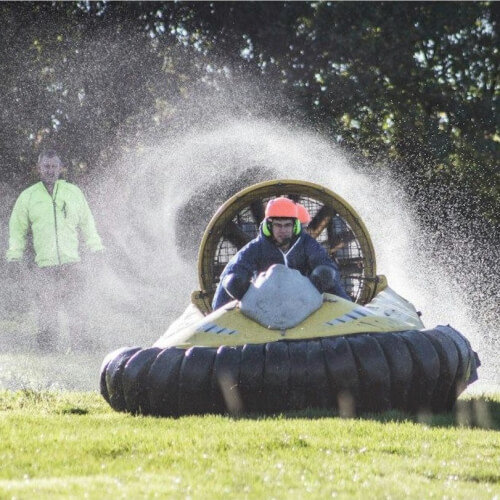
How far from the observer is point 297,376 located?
15.3 feet

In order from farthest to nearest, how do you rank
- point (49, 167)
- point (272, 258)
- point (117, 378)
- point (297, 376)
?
point (49, 167) < point (272, 258) < point (117, 378) < point (297, 376)

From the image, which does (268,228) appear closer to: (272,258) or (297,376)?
(272,258)

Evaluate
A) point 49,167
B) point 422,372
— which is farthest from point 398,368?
point 49,167

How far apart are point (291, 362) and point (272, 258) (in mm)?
1233

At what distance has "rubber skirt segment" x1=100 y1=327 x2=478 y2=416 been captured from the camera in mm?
4656

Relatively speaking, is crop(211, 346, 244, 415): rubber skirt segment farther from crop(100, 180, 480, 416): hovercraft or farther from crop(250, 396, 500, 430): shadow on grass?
crop(250, 396, 500, 430): shadow on grass

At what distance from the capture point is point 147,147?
43.9 ft

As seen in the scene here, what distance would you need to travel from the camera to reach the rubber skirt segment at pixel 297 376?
4656 millimetres

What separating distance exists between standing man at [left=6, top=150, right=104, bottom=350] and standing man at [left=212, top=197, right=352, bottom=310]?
3.25m

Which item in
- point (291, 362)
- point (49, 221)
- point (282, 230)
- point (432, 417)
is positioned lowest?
point (432, 417)

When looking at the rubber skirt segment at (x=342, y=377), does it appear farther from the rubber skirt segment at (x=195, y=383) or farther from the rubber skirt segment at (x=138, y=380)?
the rubber skirt segment at (x=138, y=380)

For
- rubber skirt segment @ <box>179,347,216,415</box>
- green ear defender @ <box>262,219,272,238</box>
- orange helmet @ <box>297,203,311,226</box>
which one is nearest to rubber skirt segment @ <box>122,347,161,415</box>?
rubber skirt segment @ <box>179,347,216,415</box>

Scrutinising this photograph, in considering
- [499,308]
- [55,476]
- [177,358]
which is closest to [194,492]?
[55,476]

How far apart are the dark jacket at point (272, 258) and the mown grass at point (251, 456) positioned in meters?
1.19
